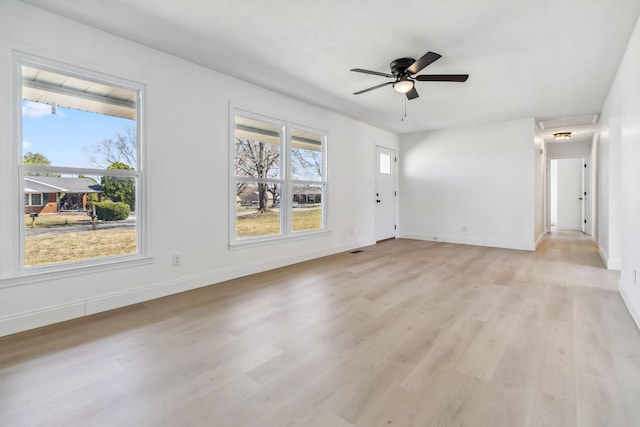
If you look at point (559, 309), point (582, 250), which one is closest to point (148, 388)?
point (559, 309)

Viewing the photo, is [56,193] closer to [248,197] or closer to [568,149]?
[248,197]

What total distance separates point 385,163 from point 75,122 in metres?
5.70

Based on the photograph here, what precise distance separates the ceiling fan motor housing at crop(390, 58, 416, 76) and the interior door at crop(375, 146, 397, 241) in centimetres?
329

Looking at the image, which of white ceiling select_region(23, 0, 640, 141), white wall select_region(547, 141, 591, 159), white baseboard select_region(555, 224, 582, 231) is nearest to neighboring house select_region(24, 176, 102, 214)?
white ceiling select_region(23, 0, 640, 141)

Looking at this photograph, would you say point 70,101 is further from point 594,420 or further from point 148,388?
point 594,420

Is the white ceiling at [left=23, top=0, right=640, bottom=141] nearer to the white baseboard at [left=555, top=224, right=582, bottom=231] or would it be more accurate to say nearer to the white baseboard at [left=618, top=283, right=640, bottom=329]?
the white baseboard at [left=618, top=283, right=640, bottom=329]

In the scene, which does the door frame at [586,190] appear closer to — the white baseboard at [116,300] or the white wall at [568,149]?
the white wall at [568,149]

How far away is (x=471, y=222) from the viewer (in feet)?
21.0

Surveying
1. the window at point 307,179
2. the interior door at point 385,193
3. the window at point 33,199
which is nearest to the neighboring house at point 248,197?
the window at point 307,179

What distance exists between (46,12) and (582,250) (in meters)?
8.15

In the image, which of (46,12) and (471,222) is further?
(471,222)

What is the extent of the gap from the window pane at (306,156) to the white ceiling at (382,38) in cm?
76

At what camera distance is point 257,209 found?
426cm

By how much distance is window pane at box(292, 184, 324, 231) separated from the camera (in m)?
4.81
